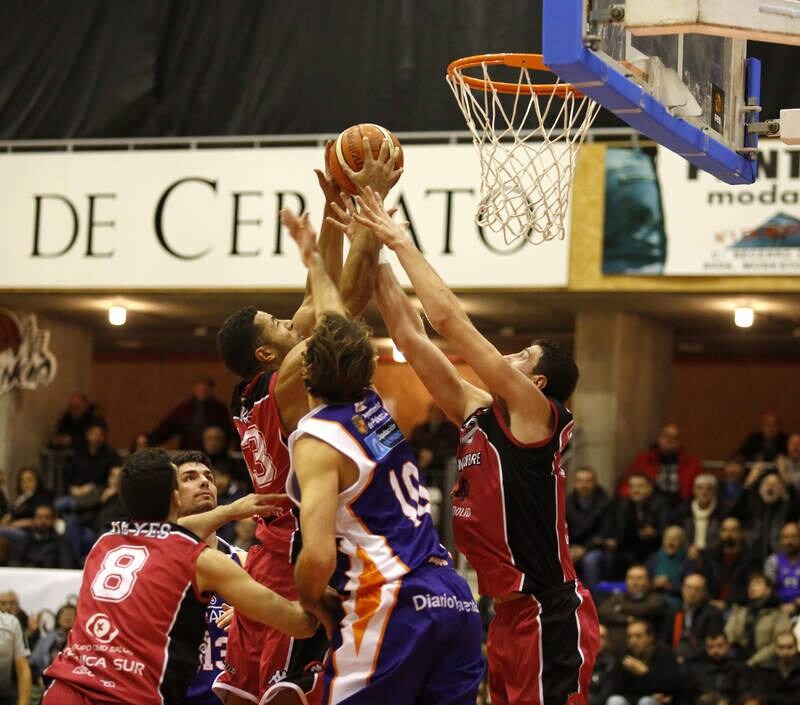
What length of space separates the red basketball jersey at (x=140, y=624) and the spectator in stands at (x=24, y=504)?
11689 millimetres

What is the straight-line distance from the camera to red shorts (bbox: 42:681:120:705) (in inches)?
226

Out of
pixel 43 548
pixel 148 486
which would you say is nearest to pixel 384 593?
pixel 148 486

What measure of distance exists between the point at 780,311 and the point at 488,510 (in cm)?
1231

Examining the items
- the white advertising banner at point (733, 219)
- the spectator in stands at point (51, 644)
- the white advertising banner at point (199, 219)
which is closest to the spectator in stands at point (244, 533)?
the spectator in stands at point (51, 644)

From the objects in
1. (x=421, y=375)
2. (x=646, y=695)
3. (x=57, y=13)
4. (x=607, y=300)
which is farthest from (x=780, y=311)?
(x=421, y=375)

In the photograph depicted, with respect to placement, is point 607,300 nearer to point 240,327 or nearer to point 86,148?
point 86,148

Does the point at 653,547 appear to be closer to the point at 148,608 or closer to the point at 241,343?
the point at 241,343

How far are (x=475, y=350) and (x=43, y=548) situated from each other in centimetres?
1165

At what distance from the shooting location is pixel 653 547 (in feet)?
53.2

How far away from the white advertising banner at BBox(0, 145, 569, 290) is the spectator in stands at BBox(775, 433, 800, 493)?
3.10 metres

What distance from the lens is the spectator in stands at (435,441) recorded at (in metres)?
18.2

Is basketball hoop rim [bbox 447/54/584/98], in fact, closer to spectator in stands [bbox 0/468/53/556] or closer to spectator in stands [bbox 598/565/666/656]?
spectator in stands [bbox 598/565/666/656]

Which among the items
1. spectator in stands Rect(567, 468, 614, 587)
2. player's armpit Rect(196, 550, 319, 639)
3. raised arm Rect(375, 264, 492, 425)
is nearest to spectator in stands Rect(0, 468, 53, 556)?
spectator in stands Rect(567, 468, 614, 587)

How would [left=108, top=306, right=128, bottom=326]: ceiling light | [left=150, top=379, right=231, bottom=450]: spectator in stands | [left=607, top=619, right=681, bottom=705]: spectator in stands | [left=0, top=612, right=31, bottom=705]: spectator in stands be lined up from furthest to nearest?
[left=150, top=379, right=231, bottom=450]: spectator in stands < [left=108, top=306, right=128, bottom=326]: ceiling light < [left=607, top=619, right=681, bottom=705]: spectator in stands < [left=0, top=612, right=31, bottom=705]: spectator in stands
